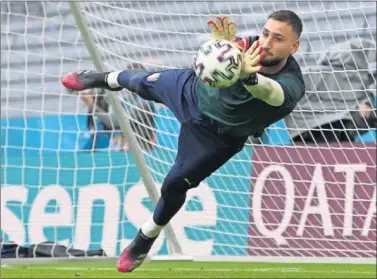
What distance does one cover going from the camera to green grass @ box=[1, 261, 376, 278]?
25.5 ft

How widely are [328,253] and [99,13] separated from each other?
3034mm

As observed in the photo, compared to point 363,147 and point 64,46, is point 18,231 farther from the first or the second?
point 363,147

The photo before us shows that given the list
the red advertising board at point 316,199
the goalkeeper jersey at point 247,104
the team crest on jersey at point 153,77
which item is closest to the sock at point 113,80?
the team crest on jersey at point 153,77

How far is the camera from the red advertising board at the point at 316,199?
29.8 ft

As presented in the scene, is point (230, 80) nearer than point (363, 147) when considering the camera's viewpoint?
Yes

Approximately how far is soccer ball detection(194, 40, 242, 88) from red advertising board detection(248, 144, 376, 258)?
4.16 meters

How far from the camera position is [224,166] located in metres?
9.25

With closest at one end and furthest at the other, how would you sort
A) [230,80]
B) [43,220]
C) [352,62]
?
[230,80]
[352,62]
[43,220]

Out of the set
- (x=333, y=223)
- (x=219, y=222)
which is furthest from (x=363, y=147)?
(x=219, y=222)

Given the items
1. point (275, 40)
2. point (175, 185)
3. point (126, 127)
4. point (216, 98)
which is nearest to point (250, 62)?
point (275, 40)

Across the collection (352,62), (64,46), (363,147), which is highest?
(352,62)

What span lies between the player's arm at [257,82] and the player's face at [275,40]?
0.27m

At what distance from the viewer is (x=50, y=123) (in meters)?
10.9

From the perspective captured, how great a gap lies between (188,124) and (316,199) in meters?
3.39
